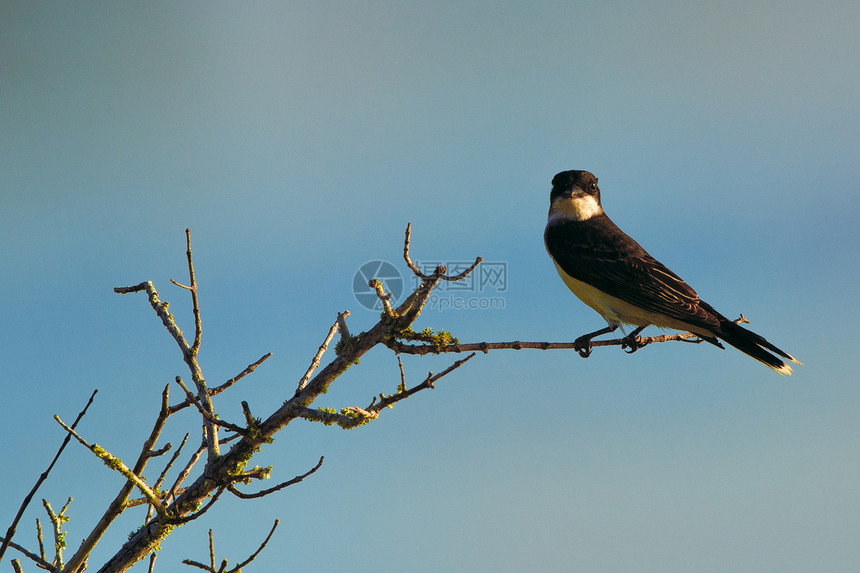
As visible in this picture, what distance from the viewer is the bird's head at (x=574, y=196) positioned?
9844 millimetres

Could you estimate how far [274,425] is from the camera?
15.9 feet

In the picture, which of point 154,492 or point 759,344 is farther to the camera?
point 759,344

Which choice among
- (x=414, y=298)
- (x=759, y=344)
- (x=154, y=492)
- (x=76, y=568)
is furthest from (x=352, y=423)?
(x=759, y=344)

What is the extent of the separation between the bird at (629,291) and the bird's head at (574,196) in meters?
0.26

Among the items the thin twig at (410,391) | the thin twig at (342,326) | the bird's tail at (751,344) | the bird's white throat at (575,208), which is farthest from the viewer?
the bird's white throat at (575,208)

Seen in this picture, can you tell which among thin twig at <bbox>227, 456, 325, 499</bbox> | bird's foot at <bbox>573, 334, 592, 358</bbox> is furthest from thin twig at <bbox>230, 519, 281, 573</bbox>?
bird's foot at <bbox>573, 334, 592, 358</bbox>

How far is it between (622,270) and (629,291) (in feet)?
1.23

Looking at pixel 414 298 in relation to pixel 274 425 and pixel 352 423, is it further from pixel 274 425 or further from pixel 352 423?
pixel 274 425

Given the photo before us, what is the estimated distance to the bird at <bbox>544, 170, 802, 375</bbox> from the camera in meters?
8.07

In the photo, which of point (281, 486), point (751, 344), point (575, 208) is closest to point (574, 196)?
point (575, 208)

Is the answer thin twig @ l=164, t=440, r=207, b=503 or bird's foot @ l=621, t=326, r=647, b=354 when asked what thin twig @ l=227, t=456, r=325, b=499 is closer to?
thin twig @ l=164, t=440, r=207, b=503

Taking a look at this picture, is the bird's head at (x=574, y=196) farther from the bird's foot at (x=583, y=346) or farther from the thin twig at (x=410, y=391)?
the thin twig at (x=410, y=391)

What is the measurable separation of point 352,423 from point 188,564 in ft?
5.86

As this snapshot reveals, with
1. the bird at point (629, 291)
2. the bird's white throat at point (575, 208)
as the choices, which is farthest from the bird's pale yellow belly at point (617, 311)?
the bird's white throat at point (575, 208)
